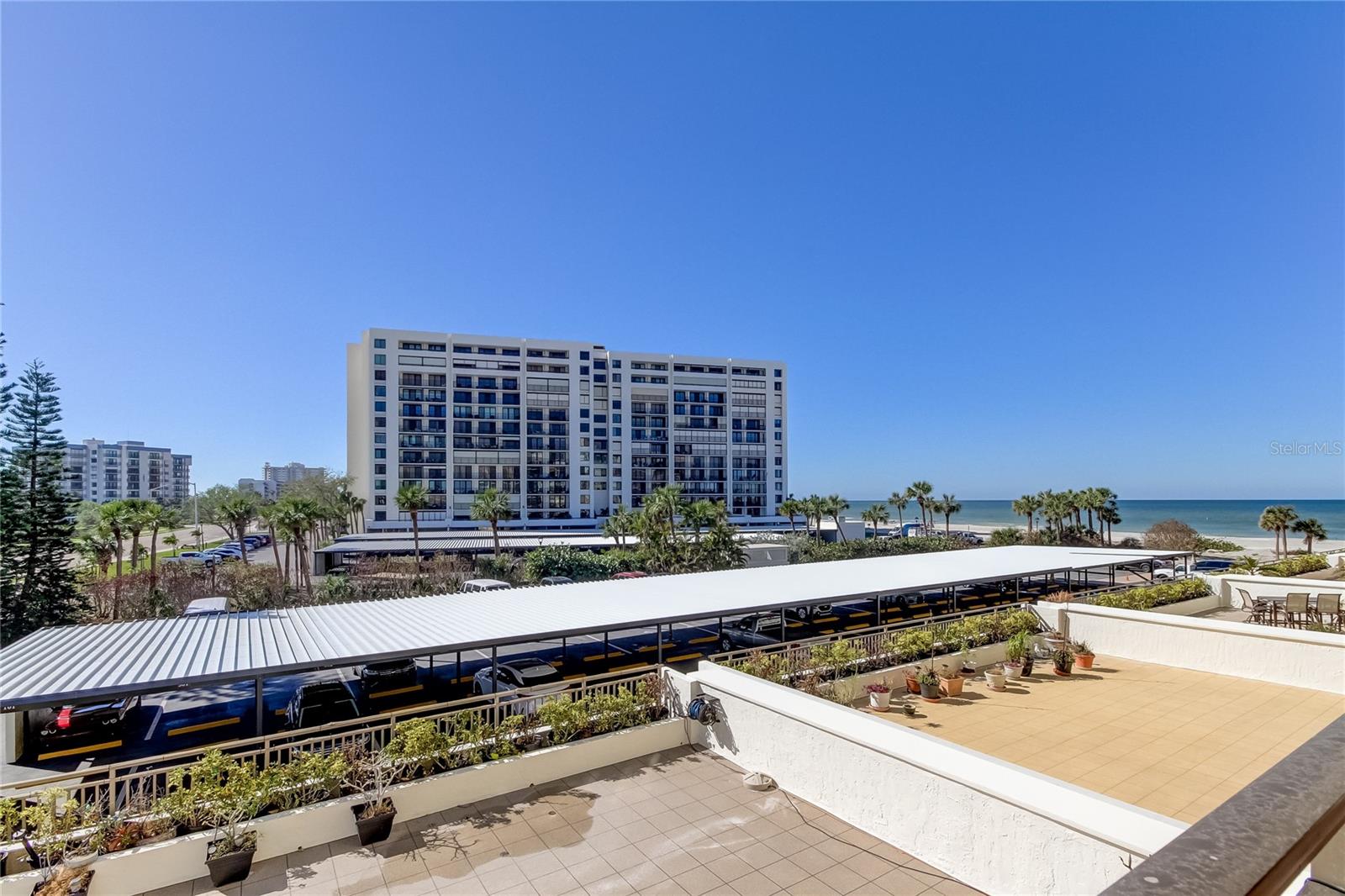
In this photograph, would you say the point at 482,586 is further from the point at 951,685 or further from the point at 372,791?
the point at 951,685

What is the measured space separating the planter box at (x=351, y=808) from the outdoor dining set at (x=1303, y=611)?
1518cm

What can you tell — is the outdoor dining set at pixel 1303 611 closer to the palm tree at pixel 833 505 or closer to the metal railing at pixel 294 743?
the metal railing at pixel 294 743

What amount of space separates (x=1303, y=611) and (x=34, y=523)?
132 ft

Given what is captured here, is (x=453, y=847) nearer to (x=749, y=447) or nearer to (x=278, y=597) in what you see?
(x=278, y=597)

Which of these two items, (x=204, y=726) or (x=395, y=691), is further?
(x=395, y=691)

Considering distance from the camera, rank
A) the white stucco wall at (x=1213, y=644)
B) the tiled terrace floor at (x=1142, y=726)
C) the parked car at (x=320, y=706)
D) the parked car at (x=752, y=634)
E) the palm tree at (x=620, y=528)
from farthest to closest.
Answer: the palm tree at (x=620, y=528) → the parked car at (x=752, y=634) → the parked car at (x=320, y=706) → the white stucco wall at (x=1213, y=644) → the tiled terrace floor at (x=1142, y=726)

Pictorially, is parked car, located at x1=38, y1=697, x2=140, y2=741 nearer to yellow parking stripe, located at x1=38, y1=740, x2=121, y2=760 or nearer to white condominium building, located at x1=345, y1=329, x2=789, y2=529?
yellow parking stripe, located at x1=38, y1=740, x2=121, y2=760

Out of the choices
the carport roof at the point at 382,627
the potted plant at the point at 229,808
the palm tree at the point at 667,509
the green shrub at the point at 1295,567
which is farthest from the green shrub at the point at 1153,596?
the palm tree at the point at 667,509

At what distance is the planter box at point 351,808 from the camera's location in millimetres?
6234

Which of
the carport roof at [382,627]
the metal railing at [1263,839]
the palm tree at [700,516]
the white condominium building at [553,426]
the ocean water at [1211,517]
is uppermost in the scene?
the white condominium building at [553,426]

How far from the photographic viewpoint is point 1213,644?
1255cm

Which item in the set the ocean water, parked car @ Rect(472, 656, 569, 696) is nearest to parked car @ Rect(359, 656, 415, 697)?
parked car @ Rect(472, 656, 569, 696)

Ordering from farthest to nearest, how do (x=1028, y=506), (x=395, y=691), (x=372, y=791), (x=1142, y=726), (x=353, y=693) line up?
(x=1028, y=506), (x=395, y=691), (x=353, y=693), (x=1142, y=726), (x=372, y=791)

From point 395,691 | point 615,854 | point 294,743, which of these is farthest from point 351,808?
point 395,691
